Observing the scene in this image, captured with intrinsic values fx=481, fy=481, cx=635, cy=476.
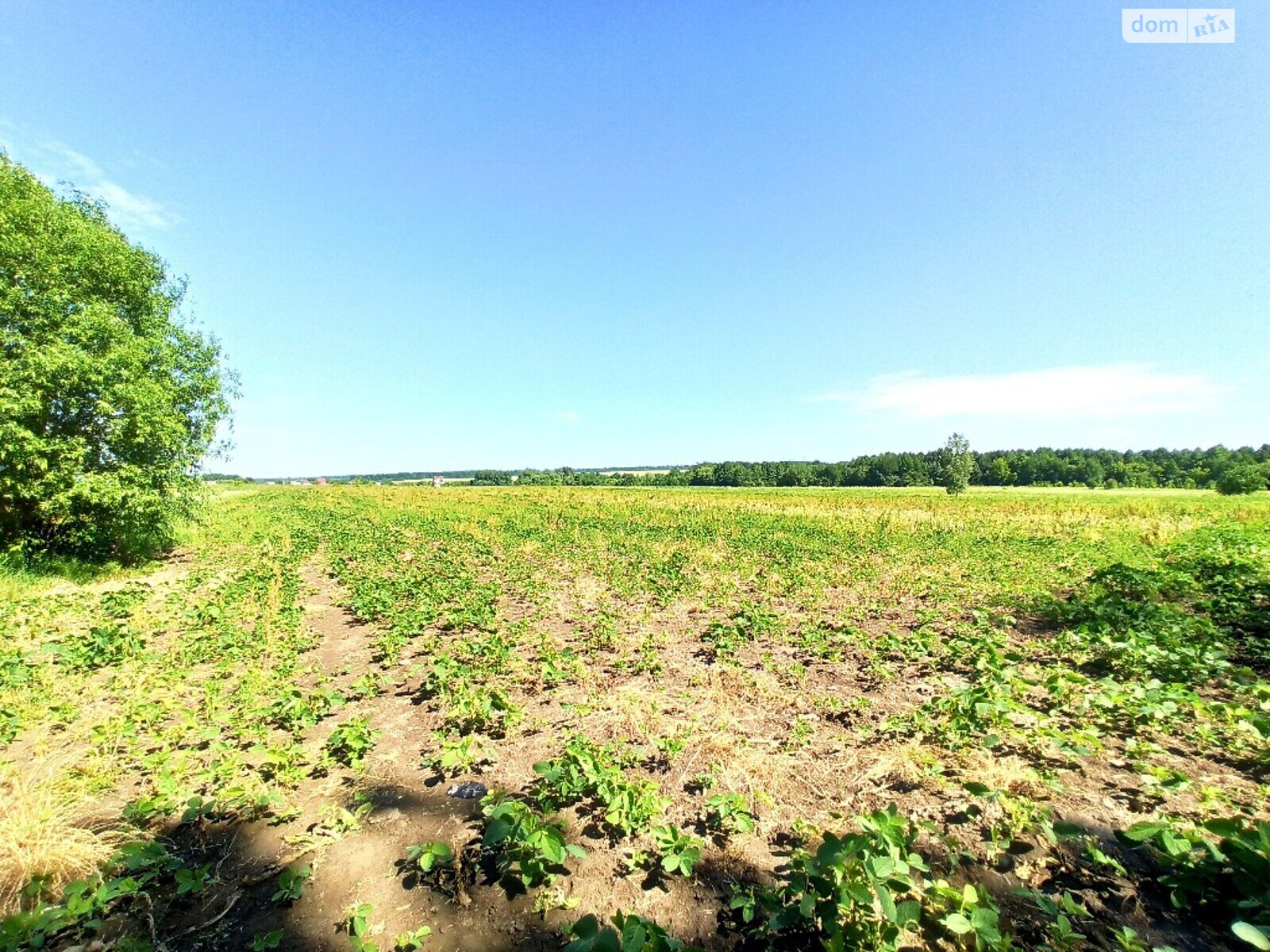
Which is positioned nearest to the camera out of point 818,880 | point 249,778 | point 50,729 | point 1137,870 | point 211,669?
point 818,880

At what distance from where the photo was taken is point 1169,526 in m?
21.8

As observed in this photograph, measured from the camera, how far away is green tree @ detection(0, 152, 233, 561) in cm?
1175

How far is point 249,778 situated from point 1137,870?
6752 mm

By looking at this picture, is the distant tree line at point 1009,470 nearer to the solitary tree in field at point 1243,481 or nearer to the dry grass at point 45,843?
the solitary tree in field at point 1243,481

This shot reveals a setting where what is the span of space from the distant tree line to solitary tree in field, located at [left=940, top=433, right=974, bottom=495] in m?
0.78

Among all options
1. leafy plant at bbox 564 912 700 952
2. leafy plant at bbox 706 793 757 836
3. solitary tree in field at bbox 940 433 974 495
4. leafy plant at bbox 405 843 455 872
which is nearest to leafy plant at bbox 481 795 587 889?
leafy plant at bbox 405 843 455 872

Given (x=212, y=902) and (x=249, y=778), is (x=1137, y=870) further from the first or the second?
(x=249, y=778)

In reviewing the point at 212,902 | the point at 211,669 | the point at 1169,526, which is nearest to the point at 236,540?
the point at 211,669

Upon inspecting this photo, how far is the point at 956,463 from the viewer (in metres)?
69.1

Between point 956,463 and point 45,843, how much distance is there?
272 feet

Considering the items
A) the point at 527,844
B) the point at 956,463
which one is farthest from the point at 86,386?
the point at 956,463

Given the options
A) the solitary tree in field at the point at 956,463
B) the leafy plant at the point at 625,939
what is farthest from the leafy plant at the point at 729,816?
the solitary tree in field at the point at 956,463

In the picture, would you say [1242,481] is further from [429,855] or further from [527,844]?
[429,855]

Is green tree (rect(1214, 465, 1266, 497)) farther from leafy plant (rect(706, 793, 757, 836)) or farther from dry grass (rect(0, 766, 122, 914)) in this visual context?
dry grass (rect(0, 766, 122, 914))
